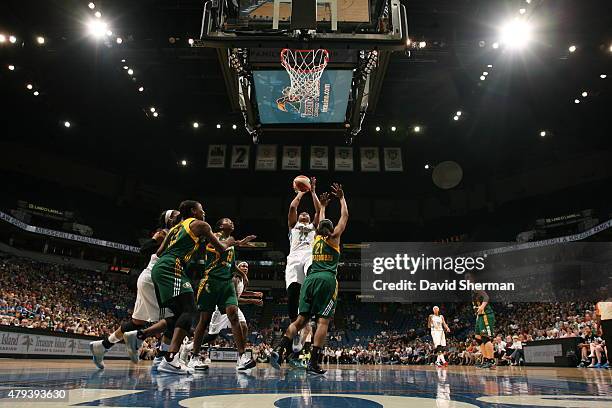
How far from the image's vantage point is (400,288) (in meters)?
34.6

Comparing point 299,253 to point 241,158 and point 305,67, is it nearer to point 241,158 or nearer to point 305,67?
point 305,67

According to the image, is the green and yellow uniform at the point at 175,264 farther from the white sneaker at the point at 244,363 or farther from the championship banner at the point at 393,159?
the championship banner at the point at 393,159

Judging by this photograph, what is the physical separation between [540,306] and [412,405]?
1000 inches

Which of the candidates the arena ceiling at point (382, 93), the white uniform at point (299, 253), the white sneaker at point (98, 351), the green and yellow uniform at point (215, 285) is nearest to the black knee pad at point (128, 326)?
the white sneaker at point (98, 351)

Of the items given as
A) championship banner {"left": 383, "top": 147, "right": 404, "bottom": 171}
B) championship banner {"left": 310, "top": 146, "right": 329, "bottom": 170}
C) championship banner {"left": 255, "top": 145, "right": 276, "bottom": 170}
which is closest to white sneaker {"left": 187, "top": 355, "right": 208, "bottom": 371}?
championship banner {"left": 310, "top": 146, "right": 329, "bottom": 170}

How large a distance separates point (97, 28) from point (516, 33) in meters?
14.2

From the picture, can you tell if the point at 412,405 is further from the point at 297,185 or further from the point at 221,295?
the point at 297,185

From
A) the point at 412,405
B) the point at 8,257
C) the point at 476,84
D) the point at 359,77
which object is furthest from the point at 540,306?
the point at 8,257

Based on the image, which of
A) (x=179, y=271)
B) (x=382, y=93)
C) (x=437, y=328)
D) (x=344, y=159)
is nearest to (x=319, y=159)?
(x=344, y=159)

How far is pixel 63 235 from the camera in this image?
1128 inches

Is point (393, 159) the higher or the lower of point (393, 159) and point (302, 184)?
the higher

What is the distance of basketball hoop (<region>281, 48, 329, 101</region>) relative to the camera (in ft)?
28.4

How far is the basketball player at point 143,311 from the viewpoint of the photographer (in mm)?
5598

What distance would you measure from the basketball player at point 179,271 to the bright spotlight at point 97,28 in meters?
12.9
